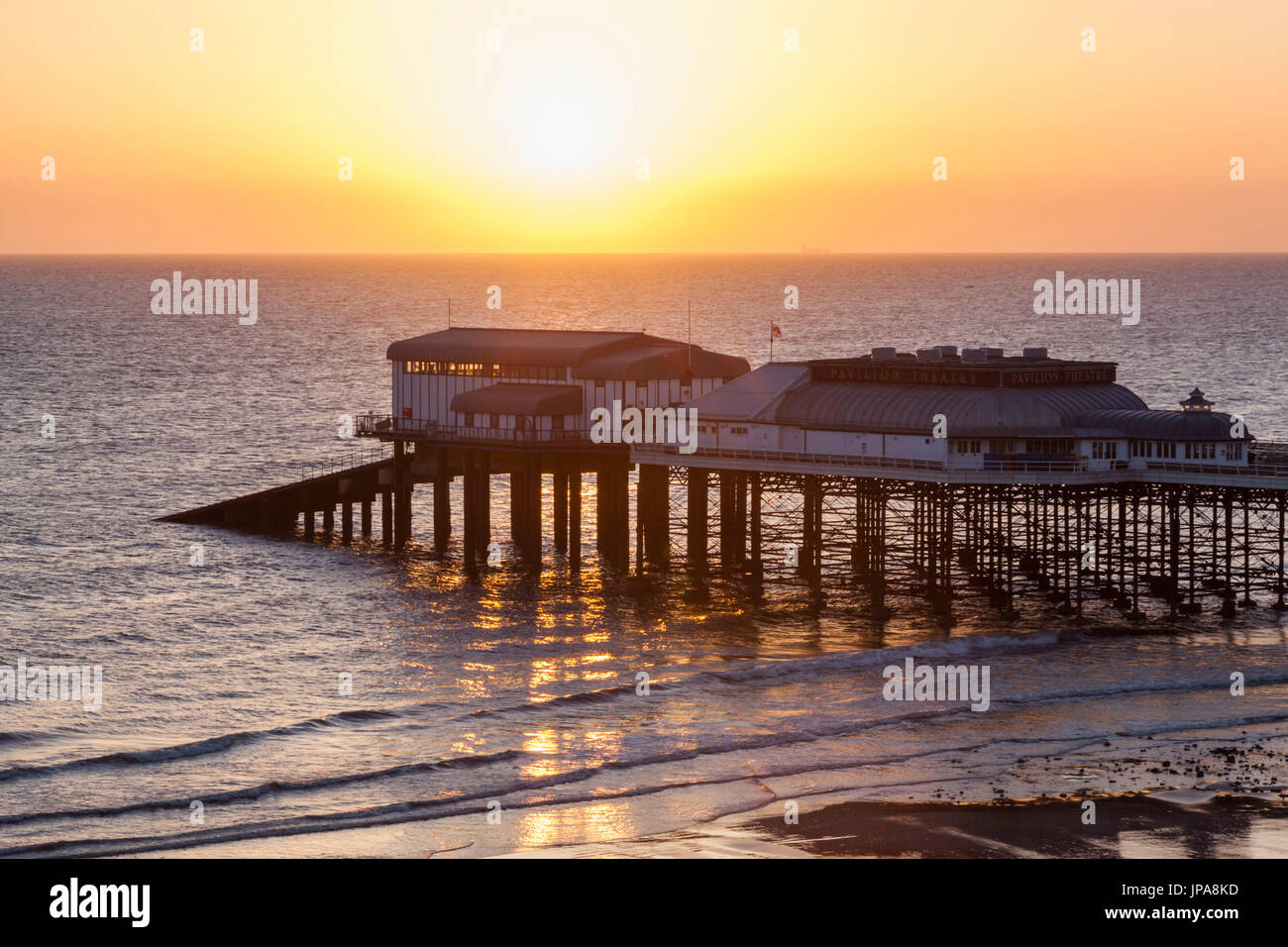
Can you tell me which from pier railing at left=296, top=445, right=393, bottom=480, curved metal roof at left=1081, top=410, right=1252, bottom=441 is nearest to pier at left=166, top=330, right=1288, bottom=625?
curved metal roof at left=1081, top=410, right=1252, bottom=441

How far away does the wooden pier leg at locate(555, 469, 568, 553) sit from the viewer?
93500 millimetres

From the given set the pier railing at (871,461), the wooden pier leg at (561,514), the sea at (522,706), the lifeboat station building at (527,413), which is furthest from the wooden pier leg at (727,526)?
the wooden pier leg at (561,514)

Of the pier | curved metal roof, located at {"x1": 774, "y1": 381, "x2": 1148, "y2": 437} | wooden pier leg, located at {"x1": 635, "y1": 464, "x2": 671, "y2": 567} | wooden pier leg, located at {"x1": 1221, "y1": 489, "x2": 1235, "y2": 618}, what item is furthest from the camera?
wooden pier leg, located at {"x1": 635, "y1": 464, "x2": 671, "y2": 567}

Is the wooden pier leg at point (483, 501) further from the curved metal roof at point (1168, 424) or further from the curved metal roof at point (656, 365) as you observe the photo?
the curved metal roof at point (1168, 424)

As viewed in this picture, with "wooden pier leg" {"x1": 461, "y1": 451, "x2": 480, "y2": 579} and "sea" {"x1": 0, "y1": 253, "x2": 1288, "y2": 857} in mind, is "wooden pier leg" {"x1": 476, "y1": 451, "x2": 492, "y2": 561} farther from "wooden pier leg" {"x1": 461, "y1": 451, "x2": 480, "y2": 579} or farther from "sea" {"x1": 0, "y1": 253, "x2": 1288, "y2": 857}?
"sea" {"x1": 0, "y1": 253, "x2": 1288, "y2": 857}

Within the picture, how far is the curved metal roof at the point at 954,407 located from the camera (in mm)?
73688

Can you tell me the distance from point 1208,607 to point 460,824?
41.0 m

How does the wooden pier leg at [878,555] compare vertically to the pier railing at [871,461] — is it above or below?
below

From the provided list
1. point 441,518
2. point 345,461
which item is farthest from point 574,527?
point 345,461

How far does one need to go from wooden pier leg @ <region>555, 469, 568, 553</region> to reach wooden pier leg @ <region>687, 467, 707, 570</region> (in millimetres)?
7667

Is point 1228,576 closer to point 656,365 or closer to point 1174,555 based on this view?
point 1174,555

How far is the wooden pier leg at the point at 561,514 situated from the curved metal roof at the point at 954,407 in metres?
17.3

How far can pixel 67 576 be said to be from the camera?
293 feet
